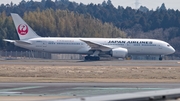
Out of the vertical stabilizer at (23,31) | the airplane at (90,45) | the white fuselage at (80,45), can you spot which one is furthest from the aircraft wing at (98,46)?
the vertical stabilizer at (23,31)

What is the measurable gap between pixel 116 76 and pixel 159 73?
4.26m

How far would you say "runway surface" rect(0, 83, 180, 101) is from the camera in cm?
2259

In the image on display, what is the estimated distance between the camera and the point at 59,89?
26016 mm

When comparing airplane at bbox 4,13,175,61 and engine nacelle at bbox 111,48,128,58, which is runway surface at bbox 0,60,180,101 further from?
airplane at bbox 4,13,175,61

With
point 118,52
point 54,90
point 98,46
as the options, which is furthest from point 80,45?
point 54,90

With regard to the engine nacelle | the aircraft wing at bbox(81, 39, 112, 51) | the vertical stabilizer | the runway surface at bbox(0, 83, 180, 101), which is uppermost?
the vertical stabilizer

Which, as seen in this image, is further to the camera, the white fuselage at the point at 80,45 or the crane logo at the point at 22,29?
the crane logo at the point at 22,29

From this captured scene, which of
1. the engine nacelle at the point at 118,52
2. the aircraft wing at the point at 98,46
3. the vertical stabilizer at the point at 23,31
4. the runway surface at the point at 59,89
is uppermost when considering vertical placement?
the vertical stabilizer at the point at 23,31

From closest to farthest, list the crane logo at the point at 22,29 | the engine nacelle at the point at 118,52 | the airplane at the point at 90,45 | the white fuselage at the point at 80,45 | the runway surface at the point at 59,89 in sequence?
the runway surface at the point at 59,89, the engine nacelle at the point at 118,52, the airplane at the point at 90,45, the white fuselage at the point at 80,45, the crane logo at the point at 22,29

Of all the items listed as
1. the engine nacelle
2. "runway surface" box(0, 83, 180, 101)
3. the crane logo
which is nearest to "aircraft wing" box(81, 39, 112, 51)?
the engine nacelle

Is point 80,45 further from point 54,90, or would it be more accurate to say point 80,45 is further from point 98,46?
point 54,90

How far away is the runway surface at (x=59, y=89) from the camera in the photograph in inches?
890

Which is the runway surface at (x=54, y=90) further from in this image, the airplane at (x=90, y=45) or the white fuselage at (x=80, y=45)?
the white fuselage at (x=80, y=45)

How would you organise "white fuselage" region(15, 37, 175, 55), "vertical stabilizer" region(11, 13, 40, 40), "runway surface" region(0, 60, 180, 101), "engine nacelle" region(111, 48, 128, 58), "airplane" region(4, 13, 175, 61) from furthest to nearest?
"vertical stabilizer" region(11, 13, 40, 40) < "white fuselage" region(15, 37, 175, 55) < "airplane" region(4, 13, 175, 61) < "engine nacelle" region(111, 48, 128, 58) < "runway surface" region(0, 60, 180, 101)
